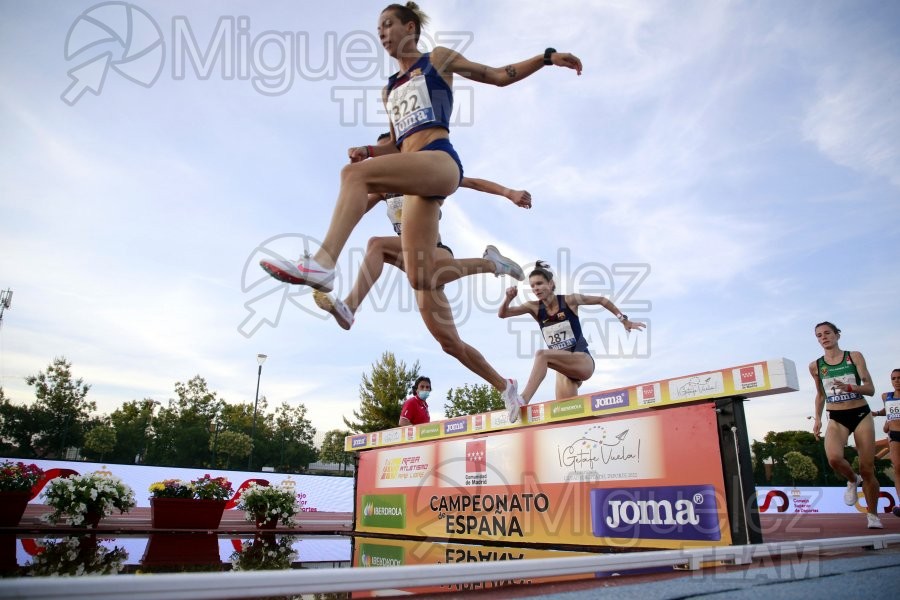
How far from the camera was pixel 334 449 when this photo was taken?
54.8m

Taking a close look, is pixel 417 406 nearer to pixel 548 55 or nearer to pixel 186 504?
pixel 186 504

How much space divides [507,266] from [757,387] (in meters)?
2.26

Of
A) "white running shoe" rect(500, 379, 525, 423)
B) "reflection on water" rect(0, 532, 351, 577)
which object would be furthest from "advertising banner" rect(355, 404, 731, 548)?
"reflection on water" rect(0, 532, 351, 577)

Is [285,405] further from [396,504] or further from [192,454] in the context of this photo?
[396,504]

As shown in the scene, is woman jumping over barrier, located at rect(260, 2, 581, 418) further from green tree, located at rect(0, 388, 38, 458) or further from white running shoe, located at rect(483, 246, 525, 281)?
green tree, located at rect(0, 388, 38, 458)

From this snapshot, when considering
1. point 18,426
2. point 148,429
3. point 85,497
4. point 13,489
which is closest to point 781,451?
point 85,497

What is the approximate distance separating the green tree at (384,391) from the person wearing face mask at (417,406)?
24428 millimetres

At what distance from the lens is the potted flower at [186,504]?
332 inches

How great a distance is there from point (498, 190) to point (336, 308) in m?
1.70

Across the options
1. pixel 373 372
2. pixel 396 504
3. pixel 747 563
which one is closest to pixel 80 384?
pixel 373 372

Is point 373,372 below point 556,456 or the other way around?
the other way around

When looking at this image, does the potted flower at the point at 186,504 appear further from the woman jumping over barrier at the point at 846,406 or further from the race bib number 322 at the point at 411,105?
the woman jumping over barrier at the point at 846,406

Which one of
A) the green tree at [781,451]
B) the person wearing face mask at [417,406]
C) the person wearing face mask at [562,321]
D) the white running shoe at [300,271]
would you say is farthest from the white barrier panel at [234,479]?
the green tree at [781,451]

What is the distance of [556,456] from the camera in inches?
226
